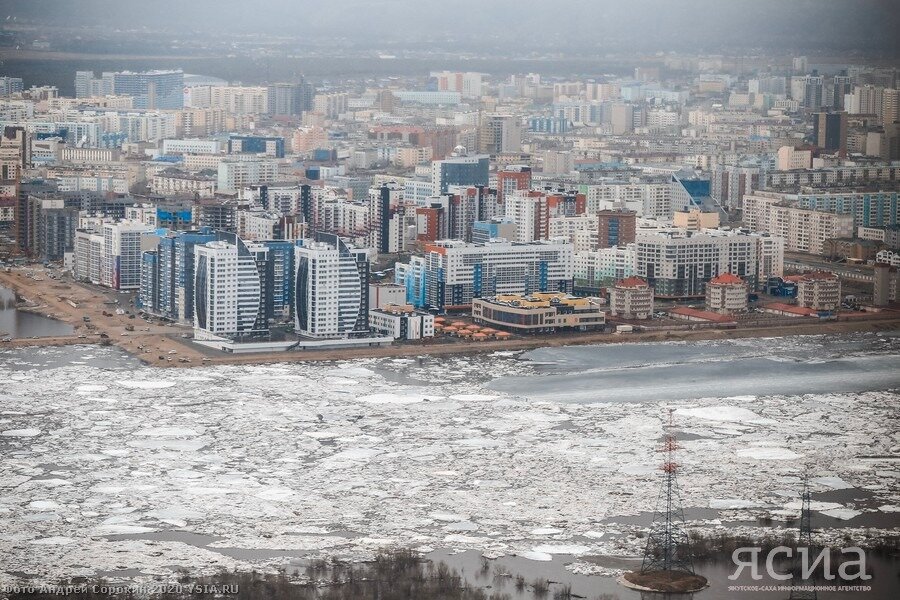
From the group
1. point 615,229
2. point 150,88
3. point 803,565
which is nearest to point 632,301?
point 615,229

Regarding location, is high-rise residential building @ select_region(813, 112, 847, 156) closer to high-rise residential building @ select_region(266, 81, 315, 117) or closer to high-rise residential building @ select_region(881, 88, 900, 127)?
high-rise residential building @ select_region(881, 88, 900, 127)

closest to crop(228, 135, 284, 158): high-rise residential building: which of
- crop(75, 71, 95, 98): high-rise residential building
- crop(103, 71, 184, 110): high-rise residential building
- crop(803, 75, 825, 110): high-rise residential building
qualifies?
crop(103, 71, 184, 110): high-rise residential building

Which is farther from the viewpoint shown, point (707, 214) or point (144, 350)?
point (707, 214)

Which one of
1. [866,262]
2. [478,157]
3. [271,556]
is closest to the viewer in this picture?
[271,556]

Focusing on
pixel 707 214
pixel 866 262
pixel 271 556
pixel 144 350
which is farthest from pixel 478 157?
pixel 271 556

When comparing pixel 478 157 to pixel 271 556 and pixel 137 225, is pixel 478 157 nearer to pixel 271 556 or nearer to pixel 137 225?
pixel 137 225

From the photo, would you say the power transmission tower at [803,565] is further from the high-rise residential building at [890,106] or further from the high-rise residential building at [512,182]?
the high-rise residential building at [890,106]
